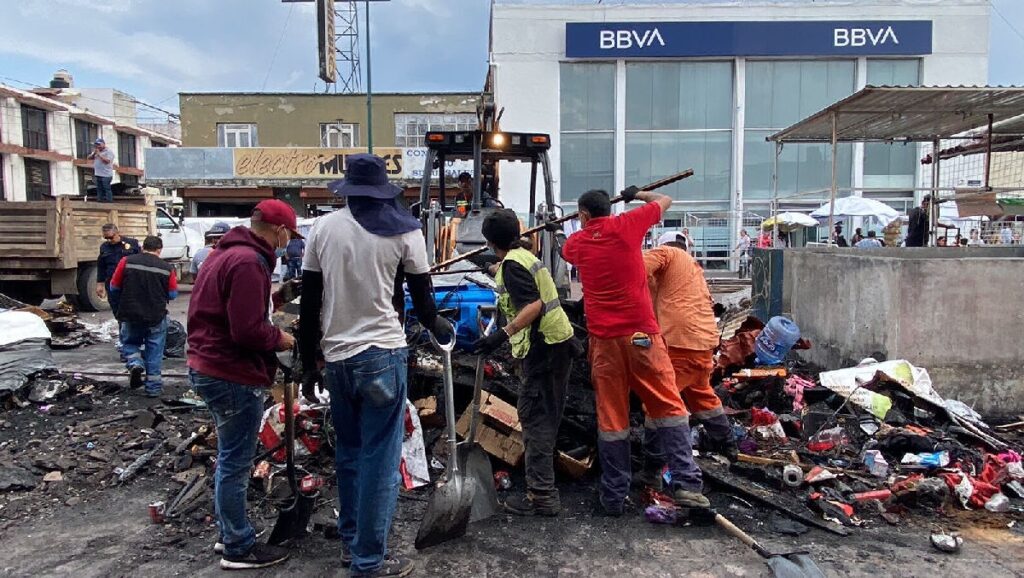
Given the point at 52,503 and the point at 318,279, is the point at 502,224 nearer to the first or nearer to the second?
the point at 318,279

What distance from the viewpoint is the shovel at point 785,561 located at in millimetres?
3092

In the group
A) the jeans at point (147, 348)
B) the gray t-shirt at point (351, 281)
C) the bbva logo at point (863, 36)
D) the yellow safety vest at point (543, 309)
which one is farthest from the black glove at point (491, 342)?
the bbva logo at point (863, 36)

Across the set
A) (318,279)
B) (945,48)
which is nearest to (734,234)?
(945,48)

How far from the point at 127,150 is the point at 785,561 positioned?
46.0 meters

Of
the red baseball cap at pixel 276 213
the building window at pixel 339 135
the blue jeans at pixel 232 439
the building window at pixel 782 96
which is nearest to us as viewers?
the blue jeans at pixel 232 439

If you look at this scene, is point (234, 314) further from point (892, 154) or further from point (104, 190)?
point (892, 154)

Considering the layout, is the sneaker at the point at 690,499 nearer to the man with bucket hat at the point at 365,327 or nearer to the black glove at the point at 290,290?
the man with bucket hat at the point at 365,327

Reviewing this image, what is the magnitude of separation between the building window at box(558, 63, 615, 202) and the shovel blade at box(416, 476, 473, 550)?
18.1 m

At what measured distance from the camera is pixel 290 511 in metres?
3.48

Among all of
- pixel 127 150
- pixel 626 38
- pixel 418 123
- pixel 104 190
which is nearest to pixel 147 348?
pixel 104 190

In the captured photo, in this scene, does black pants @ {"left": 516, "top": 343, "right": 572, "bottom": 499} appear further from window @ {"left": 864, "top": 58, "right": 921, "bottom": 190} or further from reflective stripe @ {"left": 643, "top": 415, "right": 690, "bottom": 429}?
window @ {"left": 864, "top": 58, "right": 921, "bottom": 190}

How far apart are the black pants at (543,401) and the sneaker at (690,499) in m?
0.73

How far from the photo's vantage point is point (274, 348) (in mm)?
3109

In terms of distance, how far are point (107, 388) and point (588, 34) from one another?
17.9 metres
